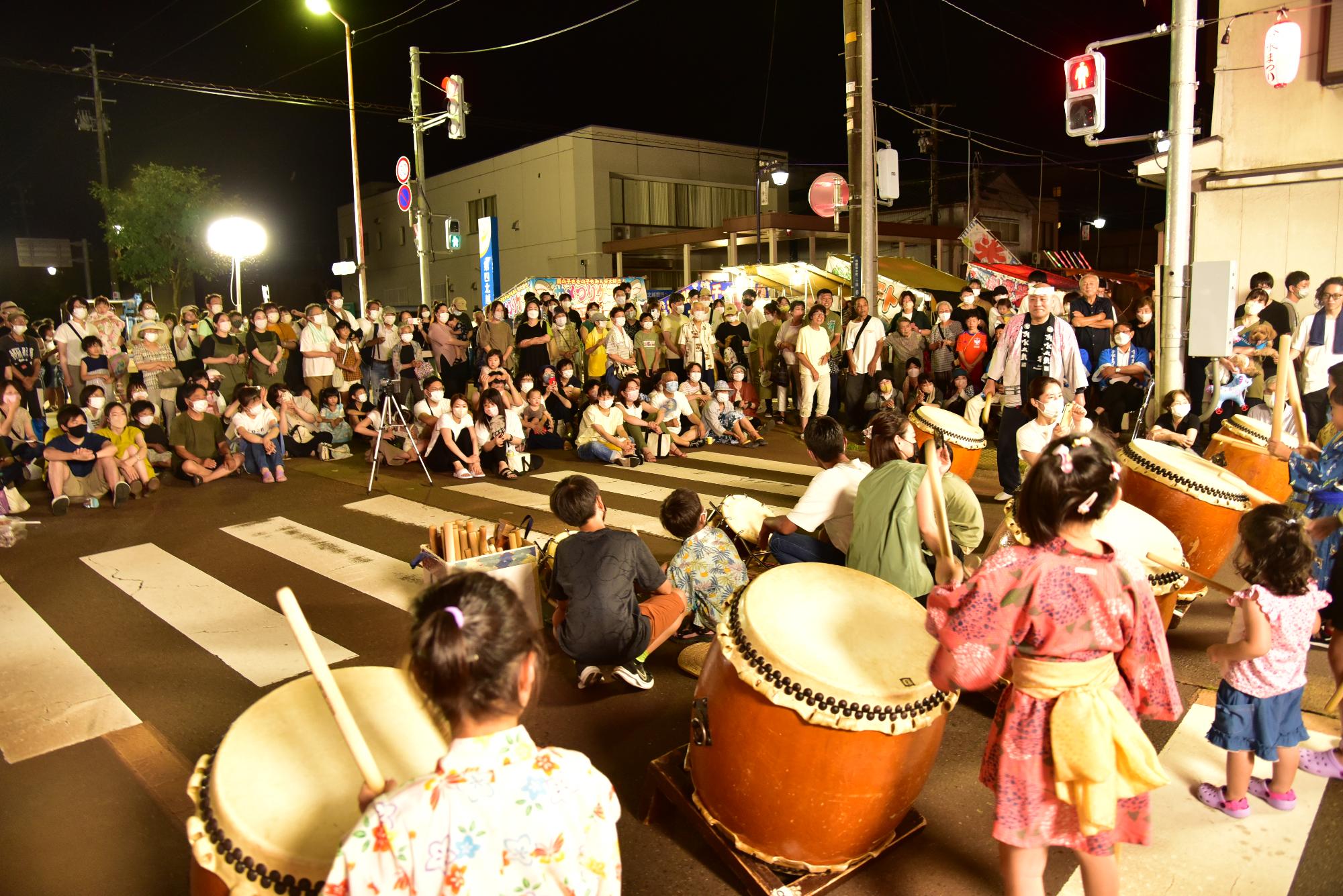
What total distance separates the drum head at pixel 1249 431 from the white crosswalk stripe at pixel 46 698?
6.85 m

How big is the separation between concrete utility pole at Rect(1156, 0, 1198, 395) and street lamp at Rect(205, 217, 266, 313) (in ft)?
39.4

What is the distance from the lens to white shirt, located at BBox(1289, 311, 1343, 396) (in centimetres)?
728

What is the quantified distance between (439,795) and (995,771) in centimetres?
155

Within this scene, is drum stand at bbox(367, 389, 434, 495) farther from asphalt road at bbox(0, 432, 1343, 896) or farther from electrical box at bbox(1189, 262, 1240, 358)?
electrical box at bbox(1189, 262, 1240, 358)

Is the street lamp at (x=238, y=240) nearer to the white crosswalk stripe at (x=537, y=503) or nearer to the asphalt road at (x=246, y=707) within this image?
the white crosswalk stripe at (x=537, y=503)

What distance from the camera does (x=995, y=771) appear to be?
2.40 m

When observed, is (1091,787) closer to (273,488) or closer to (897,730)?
(897,730)

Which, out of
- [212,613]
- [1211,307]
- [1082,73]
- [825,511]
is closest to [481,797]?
[825,511]

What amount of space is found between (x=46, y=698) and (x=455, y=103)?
1487 cm

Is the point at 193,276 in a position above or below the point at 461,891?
above

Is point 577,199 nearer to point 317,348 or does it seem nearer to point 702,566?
point 317,348

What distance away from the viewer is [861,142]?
1127cm

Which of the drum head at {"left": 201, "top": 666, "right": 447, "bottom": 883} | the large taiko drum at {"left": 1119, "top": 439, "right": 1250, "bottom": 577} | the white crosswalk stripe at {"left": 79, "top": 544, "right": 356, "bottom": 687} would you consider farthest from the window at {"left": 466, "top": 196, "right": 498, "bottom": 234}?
the drum head at {"left": 201, "top": 666, "right": 447, "bottom": 883}

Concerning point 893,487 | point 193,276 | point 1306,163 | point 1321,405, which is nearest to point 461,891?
point 893,487
